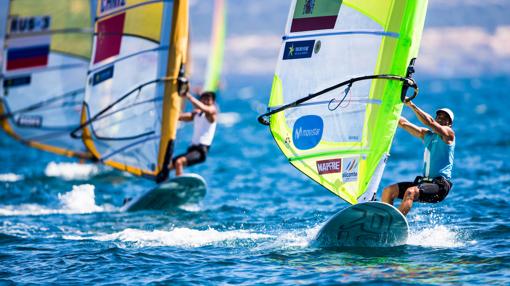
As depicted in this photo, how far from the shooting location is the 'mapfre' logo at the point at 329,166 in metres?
10.8

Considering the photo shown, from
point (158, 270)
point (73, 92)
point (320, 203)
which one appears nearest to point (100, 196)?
point (73, 92)

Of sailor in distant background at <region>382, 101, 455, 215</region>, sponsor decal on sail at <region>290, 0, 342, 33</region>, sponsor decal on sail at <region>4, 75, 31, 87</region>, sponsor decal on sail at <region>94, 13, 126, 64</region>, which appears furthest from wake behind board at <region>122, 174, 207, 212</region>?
sponsor decal on sail at <region>4, 75, 31, 87</region>

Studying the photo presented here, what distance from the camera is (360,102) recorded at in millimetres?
10609

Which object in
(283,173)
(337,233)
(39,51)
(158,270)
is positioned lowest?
(158,270)

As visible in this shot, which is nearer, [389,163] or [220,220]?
[220,220]

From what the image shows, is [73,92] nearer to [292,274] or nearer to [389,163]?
[389,163]

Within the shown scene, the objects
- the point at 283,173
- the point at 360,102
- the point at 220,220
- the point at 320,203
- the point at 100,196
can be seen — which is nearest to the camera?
the point at 360,102

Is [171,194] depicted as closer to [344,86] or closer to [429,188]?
[344,86]

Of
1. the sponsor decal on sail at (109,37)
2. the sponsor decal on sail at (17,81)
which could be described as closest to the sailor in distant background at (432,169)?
the sponsor decal on sail at (109,37)

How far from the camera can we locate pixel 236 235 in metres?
12.0

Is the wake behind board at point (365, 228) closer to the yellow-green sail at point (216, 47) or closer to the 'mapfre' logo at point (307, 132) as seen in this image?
the 'mapfre' logo at point (307, 132)

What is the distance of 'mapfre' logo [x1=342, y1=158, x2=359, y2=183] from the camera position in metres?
10.6

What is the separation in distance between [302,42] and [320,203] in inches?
204

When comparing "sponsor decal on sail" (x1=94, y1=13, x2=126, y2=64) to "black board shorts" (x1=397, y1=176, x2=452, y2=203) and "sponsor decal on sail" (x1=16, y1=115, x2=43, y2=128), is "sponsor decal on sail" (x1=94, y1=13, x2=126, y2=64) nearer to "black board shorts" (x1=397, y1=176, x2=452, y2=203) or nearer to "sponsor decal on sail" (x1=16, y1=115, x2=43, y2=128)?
"sponsor decal on sail" (x1=16, y1=115, x2=43, y2=128)
